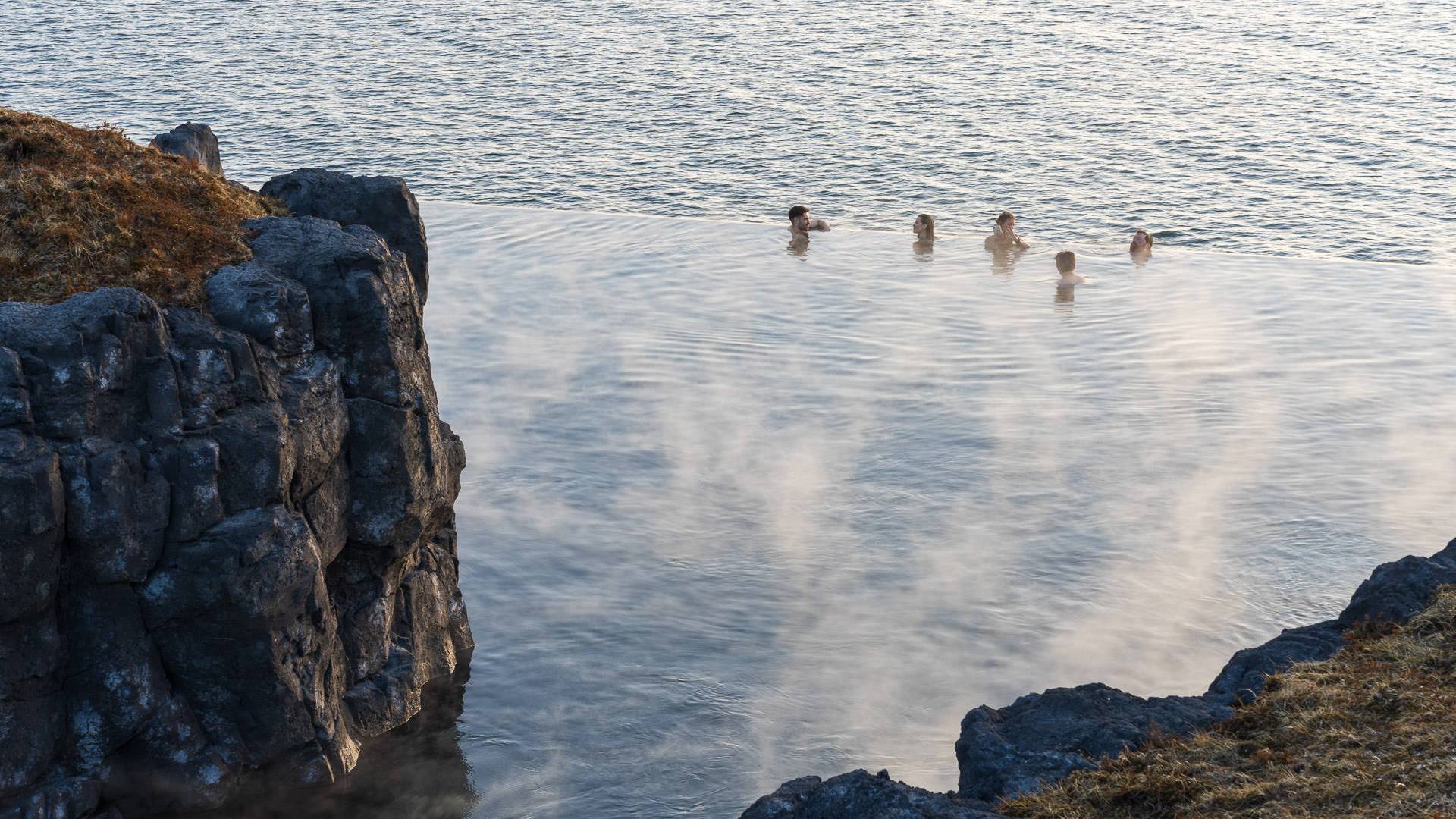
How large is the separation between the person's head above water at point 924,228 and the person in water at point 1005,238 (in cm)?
156

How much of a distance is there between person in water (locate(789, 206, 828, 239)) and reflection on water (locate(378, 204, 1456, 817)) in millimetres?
1405

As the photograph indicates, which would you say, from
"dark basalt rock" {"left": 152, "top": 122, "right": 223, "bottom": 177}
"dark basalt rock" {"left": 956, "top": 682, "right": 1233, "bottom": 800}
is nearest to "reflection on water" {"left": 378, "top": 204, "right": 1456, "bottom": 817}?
"dark basalt rock" {"left": 956, "top": 682, "right": 1233, "bottom": 800}

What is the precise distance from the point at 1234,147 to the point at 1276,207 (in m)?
6.72

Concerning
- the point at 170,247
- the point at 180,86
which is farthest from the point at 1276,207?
the point at 180,86

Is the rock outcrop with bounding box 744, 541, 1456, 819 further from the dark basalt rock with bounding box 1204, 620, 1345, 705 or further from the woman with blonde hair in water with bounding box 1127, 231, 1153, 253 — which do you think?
the woman with blonde hair in water with bounding box 1127, 231, 1153, 253

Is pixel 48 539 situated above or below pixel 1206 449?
above

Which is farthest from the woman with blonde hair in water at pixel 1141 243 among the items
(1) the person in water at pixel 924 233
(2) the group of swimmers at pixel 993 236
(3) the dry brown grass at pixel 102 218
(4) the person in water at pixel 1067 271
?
(3) the dry brown grass at pixel 102 218

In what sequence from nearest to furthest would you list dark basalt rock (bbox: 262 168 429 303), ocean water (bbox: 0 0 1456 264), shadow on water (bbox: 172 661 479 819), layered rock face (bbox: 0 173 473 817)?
layered rock face (bbox: 0 173 473 817) < shadow on water (bbox: 172 661 479 819) < dark basalt rock (bbox: 262 168 429 303) < ocean water (bbox: 0 0 1456 264)

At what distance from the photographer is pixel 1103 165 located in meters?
42.6

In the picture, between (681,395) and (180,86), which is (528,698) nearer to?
(681,395)

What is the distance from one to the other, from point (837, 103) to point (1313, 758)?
4136 centimetres

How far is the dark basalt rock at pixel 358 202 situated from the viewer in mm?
18203

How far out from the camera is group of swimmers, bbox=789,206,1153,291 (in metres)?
34.2

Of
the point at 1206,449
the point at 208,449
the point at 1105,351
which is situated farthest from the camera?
the point at 1105,351
